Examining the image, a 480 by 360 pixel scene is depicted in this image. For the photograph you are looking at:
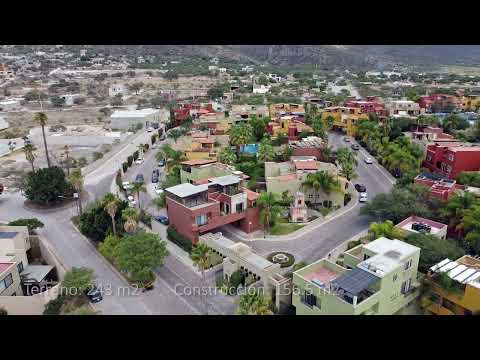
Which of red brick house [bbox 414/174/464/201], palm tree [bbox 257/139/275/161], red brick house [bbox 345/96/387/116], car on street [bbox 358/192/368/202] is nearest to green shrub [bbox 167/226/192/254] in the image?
palm tree [bbox 257/139/275/161]

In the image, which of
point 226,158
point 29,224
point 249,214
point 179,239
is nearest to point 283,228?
point 249,214

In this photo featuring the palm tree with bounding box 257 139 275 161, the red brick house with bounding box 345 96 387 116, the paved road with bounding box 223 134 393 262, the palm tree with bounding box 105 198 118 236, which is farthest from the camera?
the red brick house with bounding box 345 96 387 116

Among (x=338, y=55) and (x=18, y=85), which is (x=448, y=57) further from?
(x=18, y=85)

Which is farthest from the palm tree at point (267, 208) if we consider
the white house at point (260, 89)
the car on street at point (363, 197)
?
the white house at point (260, 89)

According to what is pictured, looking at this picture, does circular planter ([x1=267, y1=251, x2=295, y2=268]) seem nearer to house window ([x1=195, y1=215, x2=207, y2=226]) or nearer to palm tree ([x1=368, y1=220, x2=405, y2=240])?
house window ([x1=195, y1=215, x2=207, y2=226])

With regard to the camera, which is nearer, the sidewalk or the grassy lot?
the sidewalk
